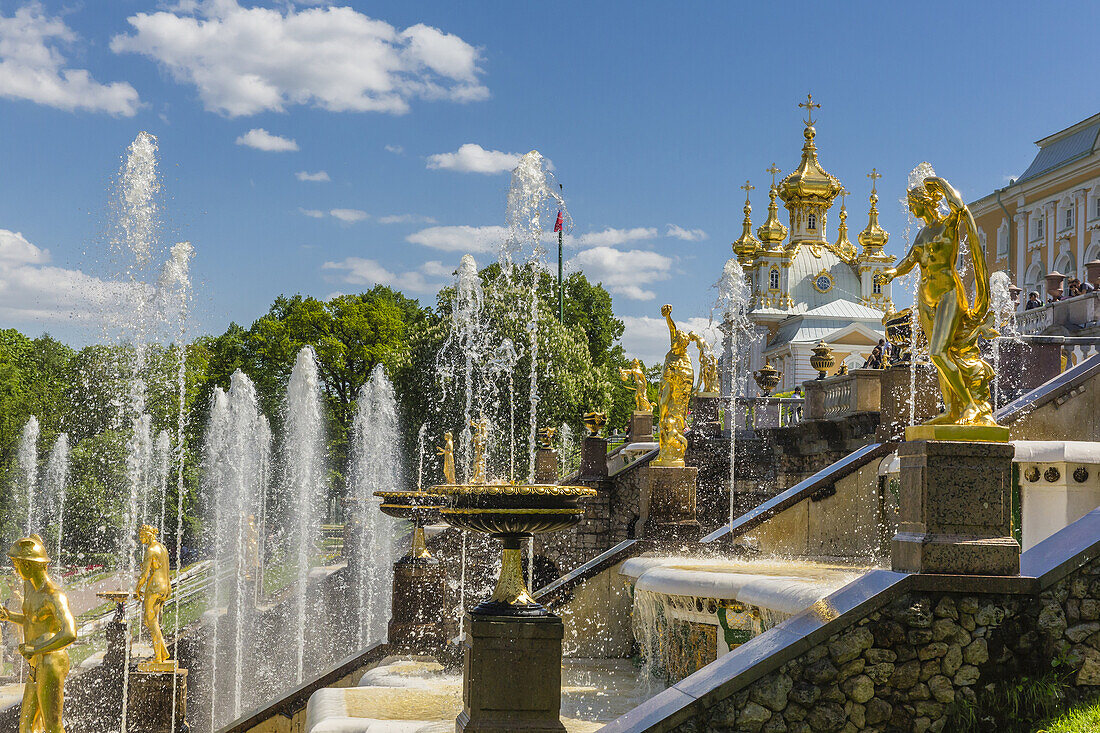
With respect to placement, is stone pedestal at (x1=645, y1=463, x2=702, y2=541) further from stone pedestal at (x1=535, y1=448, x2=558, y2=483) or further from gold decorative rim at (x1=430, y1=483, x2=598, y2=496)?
stone pedestal at (x1=535, y1=448, x2=558, y2=483)

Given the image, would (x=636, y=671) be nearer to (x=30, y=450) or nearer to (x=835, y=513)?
(x=835, y=513)

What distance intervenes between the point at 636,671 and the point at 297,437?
32108 millimetres

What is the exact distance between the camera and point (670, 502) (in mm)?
15227

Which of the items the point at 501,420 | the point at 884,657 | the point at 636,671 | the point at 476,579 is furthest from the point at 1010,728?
the point at 501,420

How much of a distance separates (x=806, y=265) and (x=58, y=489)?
65.0m

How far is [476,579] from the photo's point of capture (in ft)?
74.4

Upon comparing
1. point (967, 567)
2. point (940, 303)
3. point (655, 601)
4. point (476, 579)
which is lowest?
point (476, 579)

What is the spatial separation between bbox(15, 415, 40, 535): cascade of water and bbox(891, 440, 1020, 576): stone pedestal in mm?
36867

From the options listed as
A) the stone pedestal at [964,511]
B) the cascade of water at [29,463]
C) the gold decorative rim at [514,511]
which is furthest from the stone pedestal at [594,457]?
the cascade of water at [29,463]

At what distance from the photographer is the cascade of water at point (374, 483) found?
91.4 feet

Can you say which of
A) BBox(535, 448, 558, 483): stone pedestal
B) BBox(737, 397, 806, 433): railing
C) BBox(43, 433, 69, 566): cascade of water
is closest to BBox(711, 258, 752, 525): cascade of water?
BBox(737, 397, 806, 433): railing

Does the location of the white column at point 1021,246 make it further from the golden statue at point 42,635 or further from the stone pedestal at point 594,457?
the golden statue at point 42,635

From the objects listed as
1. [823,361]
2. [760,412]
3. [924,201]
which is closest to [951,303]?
[924,201]

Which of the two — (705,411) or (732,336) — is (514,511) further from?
(732,336)
